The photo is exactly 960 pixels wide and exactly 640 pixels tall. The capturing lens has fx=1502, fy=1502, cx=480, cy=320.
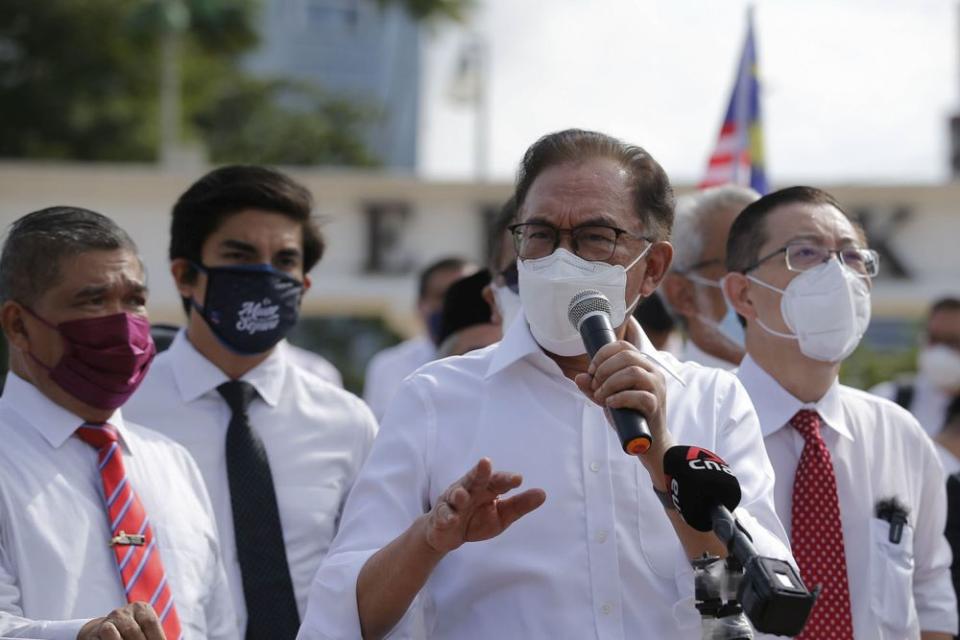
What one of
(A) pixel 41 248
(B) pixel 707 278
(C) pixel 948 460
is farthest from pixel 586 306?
(C) pixel 948 460

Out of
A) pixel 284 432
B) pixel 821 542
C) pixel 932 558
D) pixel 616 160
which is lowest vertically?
pixel 932 558

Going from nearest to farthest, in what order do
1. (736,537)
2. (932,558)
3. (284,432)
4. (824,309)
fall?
(736,537) < (824,309) < (932,558) < (284,432)

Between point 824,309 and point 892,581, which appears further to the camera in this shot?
point 824,309

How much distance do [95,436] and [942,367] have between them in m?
6.23

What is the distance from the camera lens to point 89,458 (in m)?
4.12

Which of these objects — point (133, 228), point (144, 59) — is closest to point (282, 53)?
point (144, 59)

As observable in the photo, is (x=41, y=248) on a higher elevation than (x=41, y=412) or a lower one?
higher

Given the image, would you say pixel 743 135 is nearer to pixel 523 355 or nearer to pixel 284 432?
pixel 284 432

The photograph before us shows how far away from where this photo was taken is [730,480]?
2711 millimetres

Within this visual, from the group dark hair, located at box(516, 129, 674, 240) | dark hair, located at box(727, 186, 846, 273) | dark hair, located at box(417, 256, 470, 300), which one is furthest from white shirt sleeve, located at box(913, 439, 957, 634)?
dark hair, located at box(417, 256, 470, 300)

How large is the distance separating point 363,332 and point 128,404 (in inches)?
1550

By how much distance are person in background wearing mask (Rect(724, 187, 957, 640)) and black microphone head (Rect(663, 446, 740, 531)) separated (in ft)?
5.30

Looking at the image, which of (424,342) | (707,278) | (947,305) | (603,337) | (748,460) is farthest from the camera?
(424,342)

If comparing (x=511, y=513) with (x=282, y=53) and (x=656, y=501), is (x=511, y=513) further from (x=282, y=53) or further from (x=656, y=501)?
(x=282, y=53)
